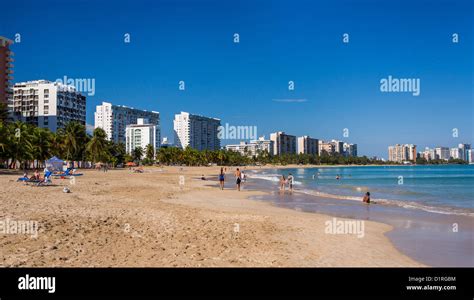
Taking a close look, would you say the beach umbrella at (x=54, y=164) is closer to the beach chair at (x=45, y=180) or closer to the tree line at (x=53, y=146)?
the tree line at (x=53, y=146)

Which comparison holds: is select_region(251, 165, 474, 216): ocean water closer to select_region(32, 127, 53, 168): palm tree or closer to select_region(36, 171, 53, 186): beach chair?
select_region(36, 171, 53, 186): beach chair

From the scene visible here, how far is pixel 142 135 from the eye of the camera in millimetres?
189000

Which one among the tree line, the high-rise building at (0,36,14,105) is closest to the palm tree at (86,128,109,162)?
the tree line

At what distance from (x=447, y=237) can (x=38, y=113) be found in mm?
141429

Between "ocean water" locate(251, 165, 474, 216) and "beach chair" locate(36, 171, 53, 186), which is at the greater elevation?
"beach chair" locate(36, 171, 53, 186)

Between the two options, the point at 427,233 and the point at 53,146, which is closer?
the point at 427,233

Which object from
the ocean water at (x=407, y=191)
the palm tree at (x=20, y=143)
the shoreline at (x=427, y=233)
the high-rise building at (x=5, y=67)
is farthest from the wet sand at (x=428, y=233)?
the high-rise building at (x=5, y=67)

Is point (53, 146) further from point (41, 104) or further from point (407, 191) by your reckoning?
point (41, 104)

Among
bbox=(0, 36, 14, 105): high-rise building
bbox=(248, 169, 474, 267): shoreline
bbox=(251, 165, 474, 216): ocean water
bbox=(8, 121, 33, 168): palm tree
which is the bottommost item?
bbox=(251, 165, 474, 216): ocean water

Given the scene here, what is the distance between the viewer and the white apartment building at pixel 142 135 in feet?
614

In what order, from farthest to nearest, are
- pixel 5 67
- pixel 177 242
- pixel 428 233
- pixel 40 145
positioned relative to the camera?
pixel 5 67 → pixel 40 145 → pixel 428 233 → pixel 177 242

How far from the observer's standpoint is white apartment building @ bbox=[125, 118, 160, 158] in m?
187

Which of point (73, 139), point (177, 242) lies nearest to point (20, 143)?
point (73, 139)
